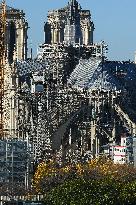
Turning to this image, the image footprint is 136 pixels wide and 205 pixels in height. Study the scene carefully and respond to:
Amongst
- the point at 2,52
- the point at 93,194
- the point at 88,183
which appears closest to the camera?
the point at 93,194

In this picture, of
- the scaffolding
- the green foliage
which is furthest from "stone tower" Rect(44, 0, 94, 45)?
the green foliage

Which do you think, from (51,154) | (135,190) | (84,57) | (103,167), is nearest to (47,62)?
(84,57)

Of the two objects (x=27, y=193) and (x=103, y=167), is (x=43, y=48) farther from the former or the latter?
(x=27, y=193)

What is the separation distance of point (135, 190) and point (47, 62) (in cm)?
3764

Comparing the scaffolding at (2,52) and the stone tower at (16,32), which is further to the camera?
the stone tower at (16,32)

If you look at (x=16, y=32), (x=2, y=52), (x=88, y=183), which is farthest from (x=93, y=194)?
(x=16, y=32)

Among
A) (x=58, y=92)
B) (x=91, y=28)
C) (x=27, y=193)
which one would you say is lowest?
(x=27, y=193)

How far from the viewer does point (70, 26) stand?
105062 mm

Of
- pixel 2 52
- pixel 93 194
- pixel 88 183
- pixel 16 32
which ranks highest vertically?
pixel 16 32

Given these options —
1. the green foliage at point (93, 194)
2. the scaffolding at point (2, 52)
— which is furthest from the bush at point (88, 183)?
the scaffolding at point (2, 52)

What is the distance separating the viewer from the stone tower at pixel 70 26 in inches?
4146

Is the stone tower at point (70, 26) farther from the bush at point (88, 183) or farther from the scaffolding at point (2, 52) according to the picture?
the bush at point (88, 183)

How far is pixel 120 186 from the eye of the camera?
6053cm

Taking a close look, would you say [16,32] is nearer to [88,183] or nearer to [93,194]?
[88,183]
